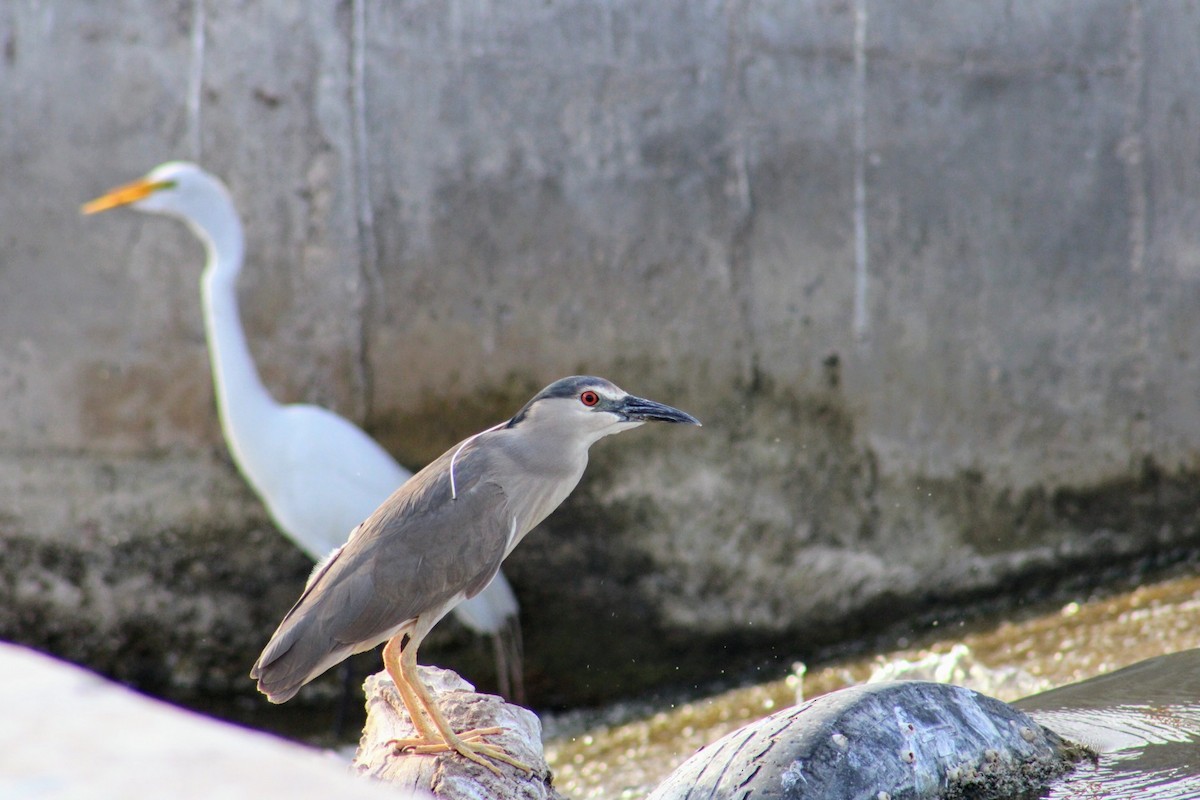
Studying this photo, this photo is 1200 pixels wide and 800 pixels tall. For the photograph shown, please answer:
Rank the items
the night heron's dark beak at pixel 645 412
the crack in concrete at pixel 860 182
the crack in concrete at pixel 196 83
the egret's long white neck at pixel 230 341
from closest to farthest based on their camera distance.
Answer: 1. the night heron's dark beak at pixel 645 412
2. the egret's long white neck at pixel 230 341
3. the crack in concrete at pixel 196 83
4. the crack in concrete at pixel 860 182

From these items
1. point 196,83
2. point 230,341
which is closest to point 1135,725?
point 230,341

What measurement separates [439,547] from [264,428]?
1927 mm

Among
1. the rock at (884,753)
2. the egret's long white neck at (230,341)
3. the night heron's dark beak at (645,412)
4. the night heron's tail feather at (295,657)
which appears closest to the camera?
the rock at (884,753)

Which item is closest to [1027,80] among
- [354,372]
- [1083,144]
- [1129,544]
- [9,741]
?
[1083,144]

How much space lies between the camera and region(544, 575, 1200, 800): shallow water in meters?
2.49

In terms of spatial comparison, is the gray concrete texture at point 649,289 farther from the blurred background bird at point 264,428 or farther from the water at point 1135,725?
the water at point 1135,725

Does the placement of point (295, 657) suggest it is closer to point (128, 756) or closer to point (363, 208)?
point (128, 756)

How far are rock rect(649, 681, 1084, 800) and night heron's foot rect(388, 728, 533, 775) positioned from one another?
0.32m

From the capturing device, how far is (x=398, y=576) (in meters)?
2.47

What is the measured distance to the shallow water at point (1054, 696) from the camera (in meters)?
2.49

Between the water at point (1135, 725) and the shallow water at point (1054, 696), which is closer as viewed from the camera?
the water at point (1135, 725)

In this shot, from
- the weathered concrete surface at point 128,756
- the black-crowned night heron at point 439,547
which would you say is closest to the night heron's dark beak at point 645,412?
the black-crowned night heron at point 439,547

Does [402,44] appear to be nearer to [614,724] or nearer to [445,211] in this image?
[445,211]

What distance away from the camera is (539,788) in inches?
95.3
